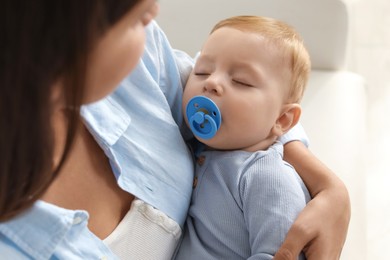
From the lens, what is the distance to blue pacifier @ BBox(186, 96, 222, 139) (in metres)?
0.96

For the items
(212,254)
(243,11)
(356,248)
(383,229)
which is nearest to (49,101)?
(212,254)

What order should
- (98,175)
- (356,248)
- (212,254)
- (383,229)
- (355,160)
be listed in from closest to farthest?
(98,175) → (212,254) → (356,248) → (355,160) → (383,229)

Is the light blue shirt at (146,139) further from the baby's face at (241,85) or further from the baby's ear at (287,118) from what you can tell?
the baby's ear at (287,118)

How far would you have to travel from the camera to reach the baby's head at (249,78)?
985 millimetres

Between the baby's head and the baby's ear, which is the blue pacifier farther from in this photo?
the baby's ear

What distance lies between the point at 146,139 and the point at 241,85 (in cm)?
18

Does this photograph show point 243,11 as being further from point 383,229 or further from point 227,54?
point 383,229

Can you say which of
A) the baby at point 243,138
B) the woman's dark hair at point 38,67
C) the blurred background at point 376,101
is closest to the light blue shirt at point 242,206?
the baby at point 243,138

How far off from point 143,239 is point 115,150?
0.13 metres

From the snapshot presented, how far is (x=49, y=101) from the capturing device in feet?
1.57

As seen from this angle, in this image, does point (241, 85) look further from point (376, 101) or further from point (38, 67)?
point (376, 101)

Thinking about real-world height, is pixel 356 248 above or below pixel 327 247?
below

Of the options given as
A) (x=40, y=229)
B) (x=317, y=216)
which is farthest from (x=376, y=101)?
(x=40, y=229)

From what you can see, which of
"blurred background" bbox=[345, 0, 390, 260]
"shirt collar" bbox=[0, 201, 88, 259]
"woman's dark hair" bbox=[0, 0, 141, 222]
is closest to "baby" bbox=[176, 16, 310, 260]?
"shirt collar" bbox=[0, 201, 88, 259]
